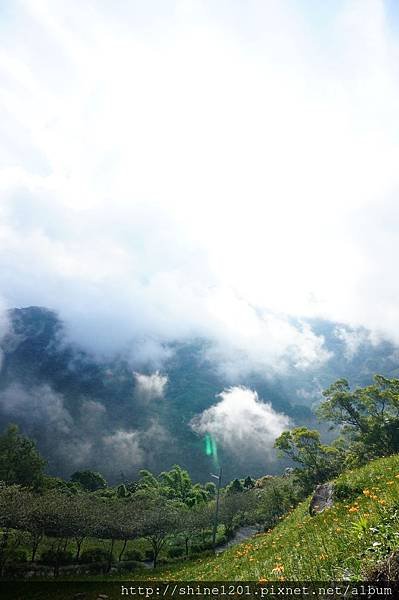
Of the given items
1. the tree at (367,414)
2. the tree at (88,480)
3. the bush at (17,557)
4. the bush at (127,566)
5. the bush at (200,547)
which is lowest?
the bush at (127,566)

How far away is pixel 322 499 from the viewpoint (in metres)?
19.1

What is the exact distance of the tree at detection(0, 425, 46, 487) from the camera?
275ft

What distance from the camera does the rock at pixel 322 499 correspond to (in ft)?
58.7

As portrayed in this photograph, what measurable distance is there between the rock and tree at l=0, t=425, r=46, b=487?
8757 centimetres

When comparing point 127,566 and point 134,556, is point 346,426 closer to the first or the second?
point 127,566

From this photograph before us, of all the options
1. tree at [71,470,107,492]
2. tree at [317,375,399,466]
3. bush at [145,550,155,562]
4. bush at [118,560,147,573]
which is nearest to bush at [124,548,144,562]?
bush at [145,550,155,562]

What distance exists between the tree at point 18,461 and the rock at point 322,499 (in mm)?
87571

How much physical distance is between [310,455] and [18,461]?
7711 centimetres

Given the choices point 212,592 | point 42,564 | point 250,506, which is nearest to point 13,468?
point 42,564

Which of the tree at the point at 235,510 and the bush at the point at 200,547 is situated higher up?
the tree at the point at 235,510

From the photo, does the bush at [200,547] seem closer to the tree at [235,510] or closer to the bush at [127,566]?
the tree at [235,510]

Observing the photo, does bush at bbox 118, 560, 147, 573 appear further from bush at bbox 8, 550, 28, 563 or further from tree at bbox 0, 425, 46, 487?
tree at bbox 0, 425, 46, 487

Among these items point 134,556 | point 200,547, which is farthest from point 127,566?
point 200,547

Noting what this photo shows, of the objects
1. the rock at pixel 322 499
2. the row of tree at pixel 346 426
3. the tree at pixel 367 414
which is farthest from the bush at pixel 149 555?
the rock at pixel 322 499
